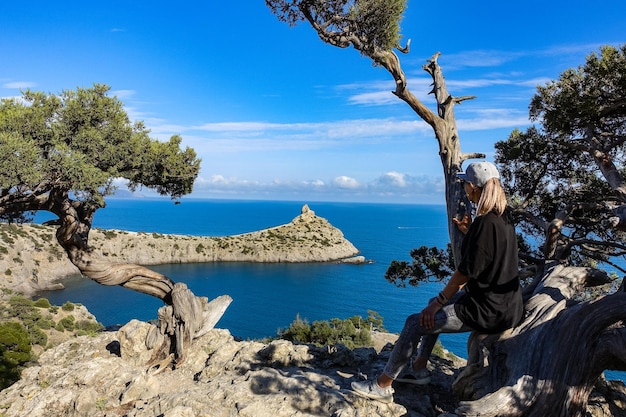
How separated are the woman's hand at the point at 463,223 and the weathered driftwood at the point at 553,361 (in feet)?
5.18

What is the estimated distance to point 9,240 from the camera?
184 feet

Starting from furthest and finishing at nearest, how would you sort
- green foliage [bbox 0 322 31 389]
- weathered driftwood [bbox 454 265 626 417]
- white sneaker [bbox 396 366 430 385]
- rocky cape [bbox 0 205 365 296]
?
rocky cape [bbox 0 205 365 296], green foliage [bbox 0 322 31 389], white sneaker [bbox 396 366 430 385], weathered driftwood [bbox 454 265 626 417]

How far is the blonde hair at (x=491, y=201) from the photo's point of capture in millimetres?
3641

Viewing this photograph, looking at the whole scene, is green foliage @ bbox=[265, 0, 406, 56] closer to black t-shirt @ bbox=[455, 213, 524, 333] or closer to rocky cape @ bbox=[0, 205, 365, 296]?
black t-shirt @ bbox=[455, 213, 524, 333]

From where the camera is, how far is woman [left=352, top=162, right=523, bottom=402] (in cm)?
365

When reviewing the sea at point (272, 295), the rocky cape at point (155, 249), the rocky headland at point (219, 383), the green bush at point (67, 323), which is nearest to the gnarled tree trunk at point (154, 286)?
the rocky headland at point (219, 383)

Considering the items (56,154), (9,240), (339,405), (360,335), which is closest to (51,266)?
(9,240)

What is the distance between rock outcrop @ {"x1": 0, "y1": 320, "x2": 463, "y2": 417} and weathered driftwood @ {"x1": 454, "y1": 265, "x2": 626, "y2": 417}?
1552 millimetres

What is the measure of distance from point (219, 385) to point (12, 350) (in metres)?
13.9

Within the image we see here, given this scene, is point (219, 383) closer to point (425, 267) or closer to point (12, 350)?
point (425, 267)

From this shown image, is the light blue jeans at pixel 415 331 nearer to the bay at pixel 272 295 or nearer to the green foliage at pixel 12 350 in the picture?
the green foliage at pixel 12 350

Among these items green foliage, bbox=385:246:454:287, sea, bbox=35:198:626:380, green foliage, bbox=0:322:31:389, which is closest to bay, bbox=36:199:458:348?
sea, bbox=35:198:626:380

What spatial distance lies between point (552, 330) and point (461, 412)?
1.50m

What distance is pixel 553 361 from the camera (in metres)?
4.12
